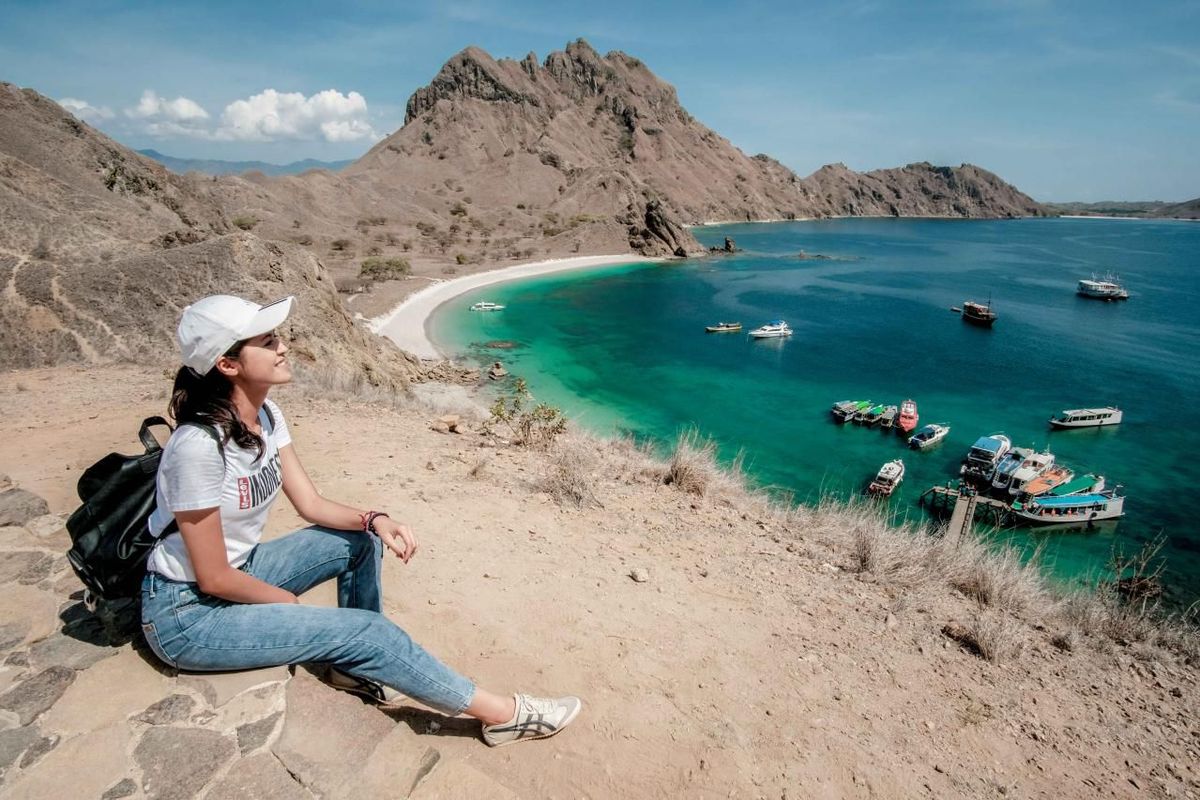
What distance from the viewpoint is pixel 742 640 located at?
4.34 metres

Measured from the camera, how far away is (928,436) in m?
24.2

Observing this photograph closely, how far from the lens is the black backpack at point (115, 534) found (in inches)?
96.4

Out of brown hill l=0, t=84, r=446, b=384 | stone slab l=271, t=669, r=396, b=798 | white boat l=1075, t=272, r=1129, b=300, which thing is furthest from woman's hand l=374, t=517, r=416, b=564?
white boat l=1075, t=272, r=1129, b=300

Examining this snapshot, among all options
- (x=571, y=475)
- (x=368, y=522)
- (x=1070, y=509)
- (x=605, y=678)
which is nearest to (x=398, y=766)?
(x=368, y=522)

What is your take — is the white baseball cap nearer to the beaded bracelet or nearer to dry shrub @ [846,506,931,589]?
the beaded bracelet

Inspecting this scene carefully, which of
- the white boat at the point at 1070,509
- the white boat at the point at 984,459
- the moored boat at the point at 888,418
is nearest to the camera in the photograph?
the white boat at the point at 1070,509

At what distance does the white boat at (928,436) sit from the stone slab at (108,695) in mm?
25893

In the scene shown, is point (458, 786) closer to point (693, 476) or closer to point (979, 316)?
point (693, 476)

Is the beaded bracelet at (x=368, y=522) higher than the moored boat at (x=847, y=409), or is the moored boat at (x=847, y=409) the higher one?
the beaded bracelet at (x=368, y=522)

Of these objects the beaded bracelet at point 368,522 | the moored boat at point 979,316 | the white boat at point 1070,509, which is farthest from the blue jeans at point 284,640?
the moored boat at point 979,316

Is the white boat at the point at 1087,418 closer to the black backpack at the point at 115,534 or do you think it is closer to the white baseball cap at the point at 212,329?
the white baseball cap at the point at 212,329

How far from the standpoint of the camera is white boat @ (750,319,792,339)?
4069cm

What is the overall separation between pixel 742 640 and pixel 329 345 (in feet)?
41.3

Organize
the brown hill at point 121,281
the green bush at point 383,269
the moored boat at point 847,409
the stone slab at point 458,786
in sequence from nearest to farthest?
the stone slab at point 458,786, the brown hill at point 121,281, the moored boat at point 847,409, the green bush at point 383,269
